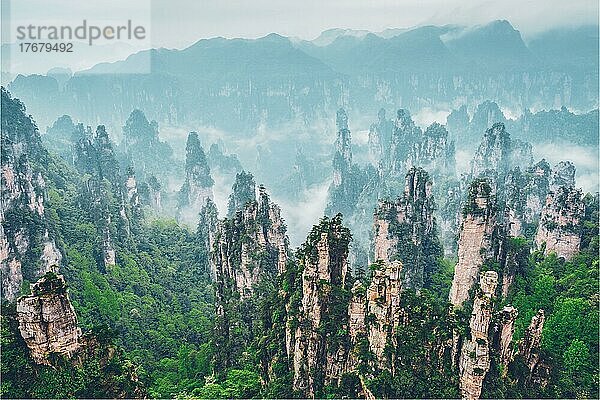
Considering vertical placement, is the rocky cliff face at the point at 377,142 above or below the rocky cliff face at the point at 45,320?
above

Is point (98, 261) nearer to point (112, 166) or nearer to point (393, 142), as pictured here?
point (112, 166)

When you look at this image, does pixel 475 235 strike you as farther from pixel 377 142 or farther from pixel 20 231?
pixel 377 142

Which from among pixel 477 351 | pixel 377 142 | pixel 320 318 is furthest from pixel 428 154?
pixel 477 351

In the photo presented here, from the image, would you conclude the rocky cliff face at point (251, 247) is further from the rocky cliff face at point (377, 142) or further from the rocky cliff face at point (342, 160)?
the rocky cliff face at point (377, 142)

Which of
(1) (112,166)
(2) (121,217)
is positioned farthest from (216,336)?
(1) (112,166)

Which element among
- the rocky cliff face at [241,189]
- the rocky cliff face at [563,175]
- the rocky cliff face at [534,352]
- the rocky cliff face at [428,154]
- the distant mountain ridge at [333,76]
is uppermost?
the distant mountain ridge at [333,76]

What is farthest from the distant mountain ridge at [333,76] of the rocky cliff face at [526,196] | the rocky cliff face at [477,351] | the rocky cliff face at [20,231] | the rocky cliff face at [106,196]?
the rocky cliff face at [477,351]
